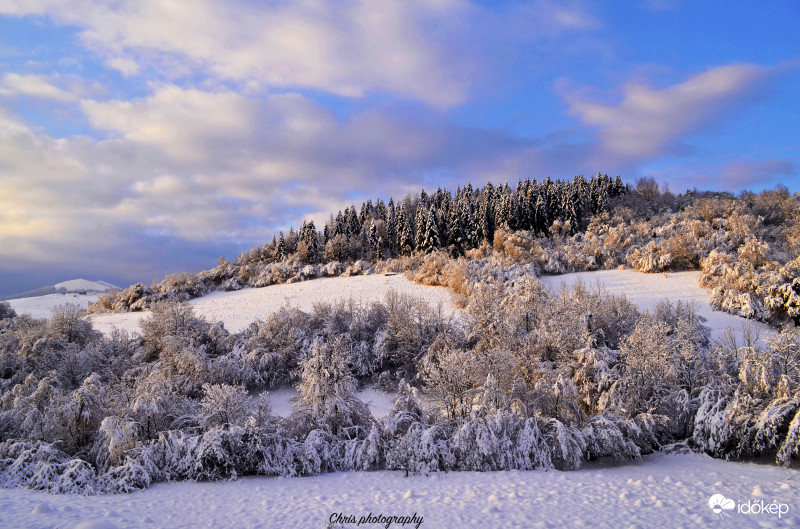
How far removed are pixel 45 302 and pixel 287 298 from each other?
30.8 m

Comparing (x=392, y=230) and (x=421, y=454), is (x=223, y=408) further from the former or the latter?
(x=392, y=230)

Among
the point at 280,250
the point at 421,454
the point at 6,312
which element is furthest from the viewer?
the point at 280,250

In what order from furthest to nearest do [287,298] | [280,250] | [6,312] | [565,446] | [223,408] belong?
[280,250], [6,312], [287,298], [223,408], [565,446]

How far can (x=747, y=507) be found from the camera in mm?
8789

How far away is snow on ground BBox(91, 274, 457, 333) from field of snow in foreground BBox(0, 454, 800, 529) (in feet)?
59.0

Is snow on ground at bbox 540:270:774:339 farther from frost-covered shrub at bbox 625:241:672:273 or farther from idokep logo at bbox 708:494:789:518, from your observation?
idokep logo at bbox 708:494:789:518

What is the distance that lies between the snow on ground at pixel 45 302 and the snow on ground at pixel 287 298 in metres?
8.00

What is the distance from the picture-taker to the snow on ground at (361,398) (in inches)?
816

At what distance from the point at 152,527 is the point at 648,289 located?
31307 millimetres

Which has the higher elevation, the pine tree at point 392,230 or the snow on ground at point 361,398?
the pine tree at point 392,230

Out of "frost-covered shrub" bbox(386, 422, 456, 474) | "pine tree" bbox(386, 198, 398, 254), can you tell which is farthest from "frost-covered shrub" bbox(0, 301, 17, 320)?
"frost-covered shrub" bbox(386, 422, 456, 474)

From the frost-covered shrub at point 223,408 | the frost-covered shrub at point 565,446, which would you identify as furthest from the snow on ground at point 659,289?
the frost-covered shrub at point 223,408

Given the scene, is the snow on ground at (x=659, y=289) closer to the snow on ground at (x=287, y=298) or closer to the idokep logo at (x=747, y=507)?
the snow on ground at (x=287, y=298)

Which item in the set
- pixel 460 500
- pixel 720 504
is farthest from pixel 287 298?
pixel 720 504
